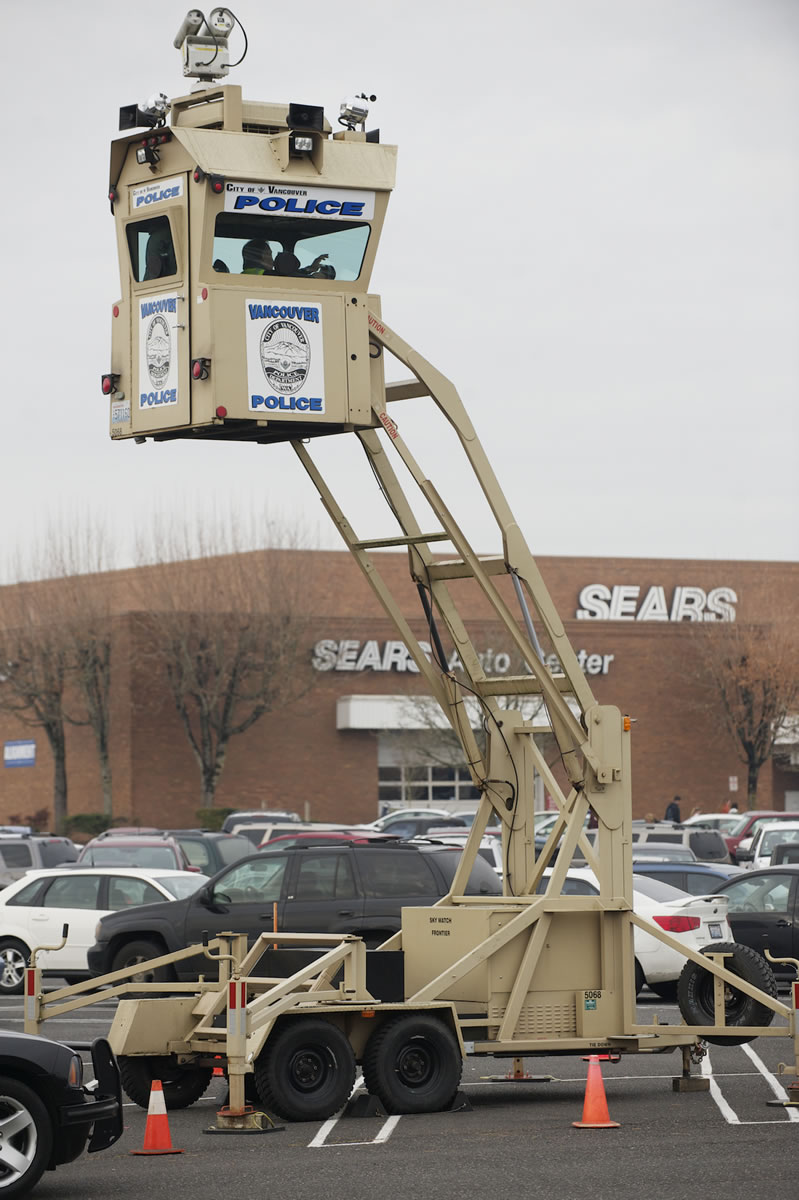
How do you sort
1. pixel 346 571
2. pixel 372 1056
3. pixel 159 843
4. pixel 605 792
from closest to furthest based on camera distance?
1. pixel 372 1056
2. pixel 605 792
3. pixel 159 843
4. pixel 346 571

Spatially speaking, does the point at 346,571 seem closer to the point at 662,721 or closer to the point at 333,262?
the point at 662,721

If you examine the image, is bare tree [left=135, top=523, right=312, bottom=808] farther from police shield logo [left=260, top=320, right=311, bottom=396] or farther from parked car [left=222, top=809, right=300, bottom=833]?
police shield logo [left=260, top=320, right=311, bottom=396]

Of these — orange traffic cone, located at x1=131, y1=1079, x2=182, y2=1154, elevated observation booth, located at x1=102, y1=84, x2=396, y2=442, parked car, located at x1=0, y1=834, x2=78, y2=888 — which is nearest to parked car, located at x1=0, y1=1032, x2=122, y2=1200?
orange traffic cone, located at x1=131, y1=1079, x2=182, y2=1154

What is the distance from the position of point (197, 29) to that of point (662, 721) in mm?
48102

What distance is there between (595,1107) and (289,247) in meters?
6.04

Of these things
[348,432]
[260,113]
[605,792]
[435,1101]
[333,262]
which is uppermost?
[260,113]

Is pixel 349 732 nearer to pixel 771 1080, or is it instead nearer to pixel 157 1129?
pixel 771 1080

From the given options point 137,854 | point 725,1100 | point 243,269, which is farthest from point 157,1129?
point 137,854

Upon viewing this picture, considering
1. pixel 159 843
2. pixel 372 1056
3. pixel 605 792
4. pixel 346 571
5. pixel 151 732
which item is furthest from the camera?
pixel 346 571

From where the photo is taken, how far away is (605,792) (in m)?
13.2

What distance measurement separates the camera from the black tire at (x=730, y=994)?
13.3 metres

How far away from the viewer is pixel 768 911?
67.4 ft

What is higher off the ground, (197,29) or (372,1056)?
(197,29)

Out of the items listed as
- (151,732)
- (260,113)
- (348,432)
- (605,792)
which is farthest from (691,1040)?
(151,732)
